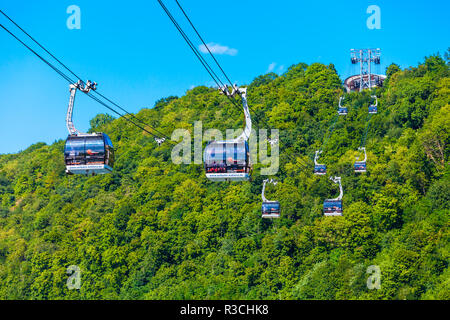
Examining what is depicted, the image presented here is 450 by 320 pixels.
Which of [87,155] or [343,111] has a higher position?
[343,111]

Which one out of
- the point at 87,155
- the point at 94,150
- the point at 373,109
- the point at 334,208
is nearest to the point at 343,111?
the point at 373,109

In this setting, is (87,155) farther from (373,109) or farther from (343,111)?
(343,111)

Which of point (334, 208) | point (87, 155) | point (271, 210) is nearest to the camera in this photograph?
point (87, 155)

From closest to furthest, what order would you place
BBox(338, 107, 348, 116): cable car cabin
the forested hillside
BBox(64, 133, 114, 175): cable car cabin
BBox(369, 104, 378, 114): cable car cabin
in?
BBox(64, 133, 114, 175): cable car cabin < the forested hillside < BBox(369, 104, 378, 114): cable car cabin < BBox(338, 107, 348, 116): cable car cabin

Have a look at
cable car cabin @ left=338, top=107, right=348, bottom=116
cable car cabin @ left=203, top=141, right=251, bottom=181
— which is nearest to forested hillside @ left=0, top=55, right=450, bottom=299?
cable car cabin @ left=338, top=107, right=348, bottom=116

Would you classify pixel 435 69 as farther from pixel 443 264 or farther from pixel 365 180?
pixel 443 264

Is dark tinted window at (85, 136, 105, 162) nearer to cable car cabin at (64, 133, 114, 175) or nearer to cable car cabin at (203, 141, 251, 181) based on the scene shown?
cable car cabin at (64, 133, 114, 175)
